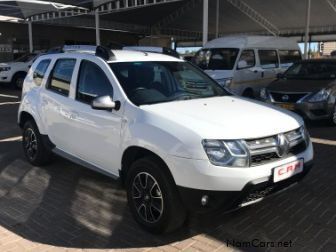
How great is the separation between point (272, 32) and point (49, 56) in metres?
28.5

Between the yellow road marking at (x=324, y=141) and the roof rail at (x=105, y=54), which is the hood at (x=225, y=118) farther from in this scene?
the yellow road marking at (x=324, y=141)

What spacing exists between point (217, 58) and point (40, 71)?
643 centimetres

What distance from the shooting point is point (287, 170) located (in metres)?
3.90

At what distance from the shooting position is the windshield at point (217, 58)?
11414 millimetres

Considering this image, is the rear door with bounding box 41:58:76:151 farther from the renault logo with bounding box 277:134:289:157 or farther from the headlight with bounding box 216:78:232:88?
the headlight with bounding box 216:78:232:88

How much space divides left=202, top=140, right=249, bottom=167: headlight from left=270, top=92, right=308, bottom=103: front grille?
5.81m

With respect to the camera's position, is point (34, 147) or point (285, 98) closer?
point (34, 147)

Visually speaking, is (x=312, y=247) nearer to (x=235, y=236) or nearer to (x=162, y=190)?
(x=235, y=236)

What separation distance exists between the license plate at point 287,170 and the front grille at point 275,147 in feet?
0.29

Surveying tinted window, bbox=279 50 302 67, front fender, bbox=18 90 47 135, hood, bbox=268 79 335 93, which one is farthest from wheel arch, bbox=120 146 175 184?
tinted window, bbox=279 50 302 67

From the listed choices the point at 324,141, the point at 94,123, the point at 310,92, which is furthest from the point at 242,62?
the point at 94,123

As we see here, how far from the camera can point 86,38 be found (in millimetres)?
32688

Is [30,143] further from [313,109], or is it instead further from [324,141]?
[313,109]

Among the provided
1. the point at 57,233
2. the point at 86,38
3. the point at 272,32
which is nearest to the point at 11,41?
the point at 86,38
